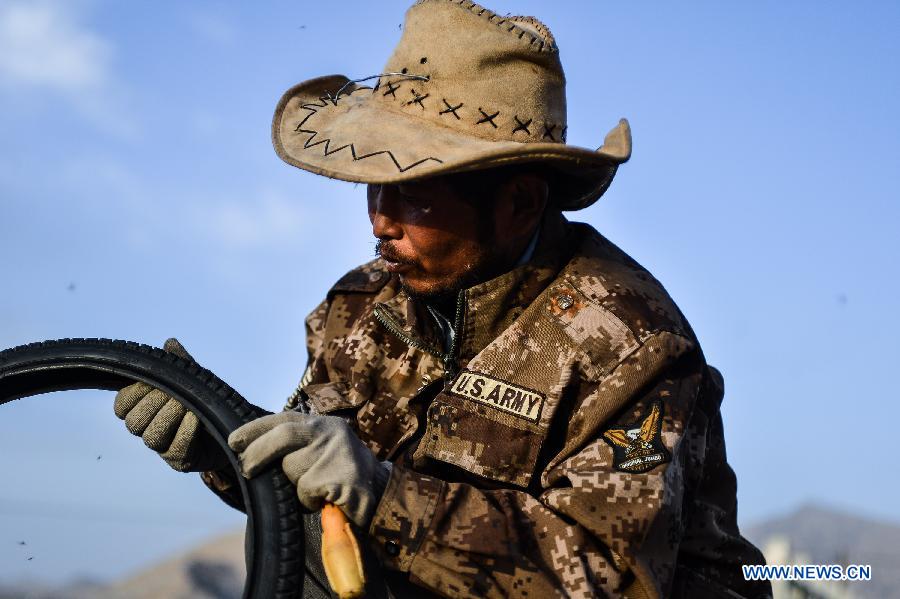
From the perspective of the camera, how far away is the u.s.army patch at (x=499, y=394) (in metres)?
3.11

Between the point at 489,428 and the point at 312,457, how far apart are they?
0.63 m

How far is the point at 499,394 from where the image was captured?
3152 mm

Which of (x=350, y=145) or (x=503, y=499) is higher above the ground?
(x=350, y=145)

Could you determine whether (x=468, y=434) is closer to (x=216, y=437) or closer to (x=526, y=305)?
(x=526, y=305)

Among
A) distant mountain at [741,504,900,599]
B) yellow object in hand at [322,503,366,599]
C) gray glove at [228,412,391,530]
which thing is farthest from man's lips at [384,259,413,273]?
distant mountain at [741,504,900,599]

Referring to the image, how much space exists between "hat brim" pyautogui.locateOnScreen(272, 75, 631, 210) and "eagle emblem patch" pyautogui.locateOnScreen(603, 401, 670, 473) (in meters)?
0.74

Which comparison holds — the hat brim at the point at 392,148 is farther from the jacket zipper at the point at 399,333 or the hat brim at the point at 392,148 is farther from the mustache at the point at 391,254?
the jacket zipper at the point at 399,333

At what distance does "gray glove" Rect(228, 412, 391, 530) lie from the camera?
2652 millimetres

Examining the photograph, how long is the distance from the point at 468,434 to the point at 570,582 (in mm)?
547

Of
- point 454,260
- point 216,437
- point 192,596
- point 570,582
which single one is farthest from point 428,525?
point 192,596

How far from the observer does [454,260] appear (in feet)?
10.8

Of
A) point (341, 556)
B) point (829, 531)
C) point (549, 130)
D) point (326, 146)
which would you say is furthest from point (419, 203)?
point (829, 531)

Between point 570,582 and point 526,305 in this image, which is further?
point 526,305

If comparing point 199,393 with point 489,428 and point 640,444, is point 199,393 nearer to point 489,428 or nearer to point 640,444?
point 489,428
